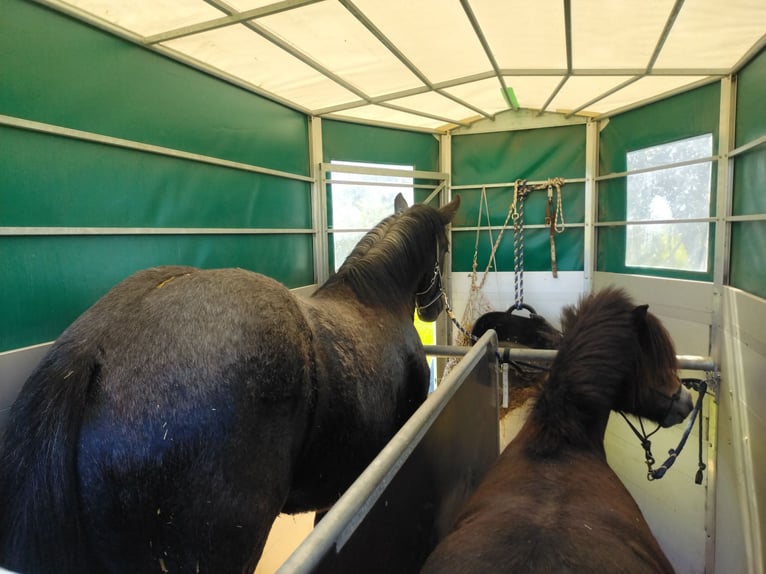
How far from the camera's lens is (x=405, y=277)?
2.31 m

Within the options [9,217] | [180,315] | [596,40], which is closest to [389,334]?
[180,315]

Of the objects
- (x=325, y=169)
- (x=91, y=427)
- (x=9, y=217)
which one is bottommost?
(x=91, y=427)

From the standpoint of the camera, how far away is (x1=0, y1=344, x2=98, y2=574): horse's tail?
94 centimetres

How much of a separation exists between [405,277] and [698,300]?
2.54 m

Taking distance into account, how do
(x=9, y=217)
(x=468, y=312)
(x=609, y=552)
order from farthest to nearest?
1. (x=468, y=312)
2. (x=9, y=217)
3. (x=609, y=552)

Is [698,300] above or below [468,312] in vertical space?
above

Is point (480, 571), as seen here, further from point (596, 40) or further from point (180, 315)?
point (596, 40)

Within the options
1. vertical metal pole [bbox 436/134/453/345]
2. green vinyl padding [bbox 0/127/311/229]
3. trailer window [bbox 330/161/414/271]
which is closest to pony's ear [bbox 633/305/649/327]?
green vinyl padding [bbox 0/127/311/229]

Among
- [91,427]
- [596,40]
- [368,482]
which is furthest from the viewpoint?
[596,40]

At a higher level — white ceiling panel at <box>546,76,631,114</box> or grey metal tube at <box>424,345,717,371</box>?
white ceiling panel at <box>546,76,631,114</box>

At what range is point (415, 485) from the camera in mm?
1023

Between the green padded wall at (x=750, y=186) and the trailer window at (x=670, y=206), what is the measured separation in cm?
44

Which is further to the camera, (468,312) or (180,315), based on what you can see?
(468,312)

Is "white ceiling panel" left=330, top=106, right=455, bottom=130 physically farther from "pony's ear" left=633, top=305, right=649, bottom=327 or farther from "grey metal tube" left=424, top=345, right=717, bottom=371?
"pony's ear" left=633, top=305, right=649, bottom=327
